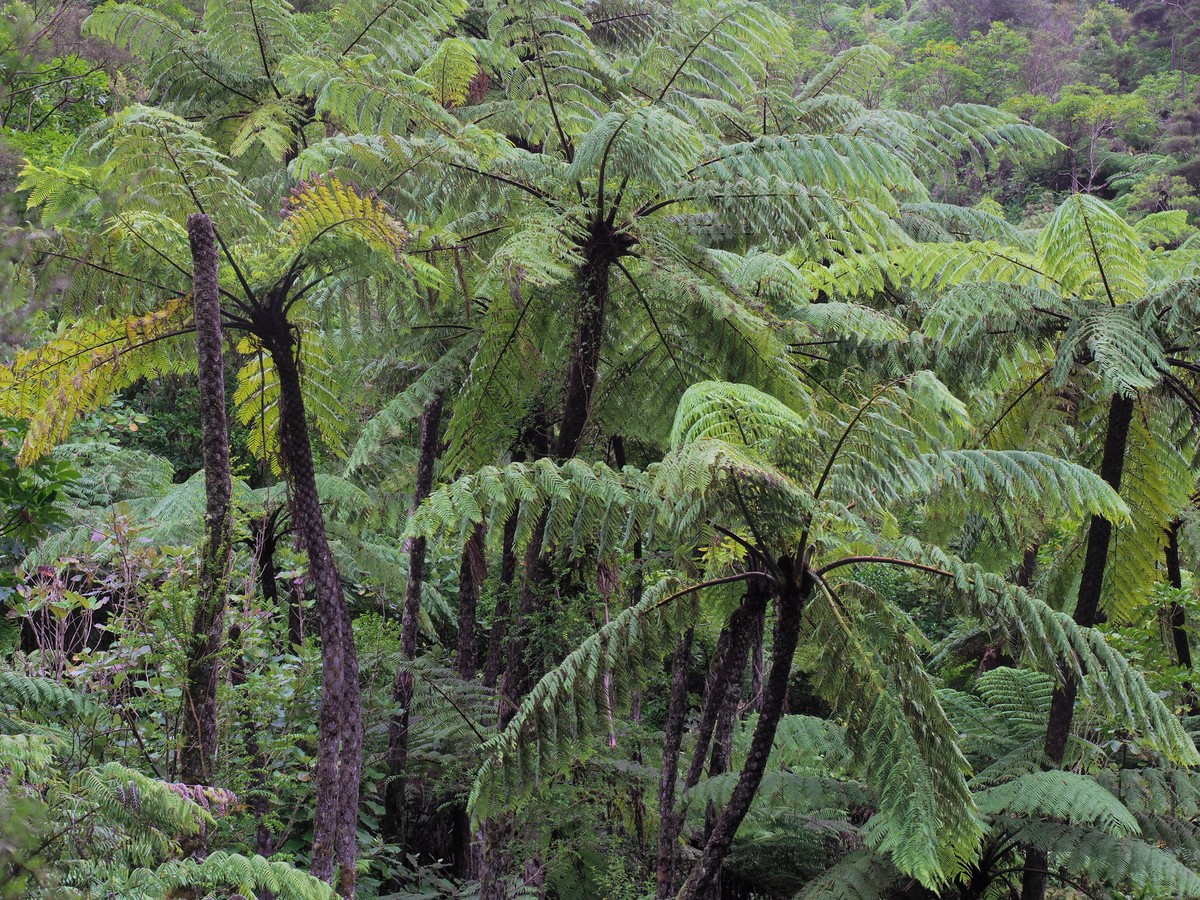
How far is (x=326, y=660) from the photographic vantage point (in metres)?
3.90

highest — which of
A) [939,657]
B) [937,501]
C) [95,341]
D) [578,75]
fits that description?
[578,75]

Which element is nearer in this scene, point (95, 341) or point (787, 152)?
point (95, 341)

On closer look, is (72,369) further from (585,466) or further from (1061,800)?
(1061,800)

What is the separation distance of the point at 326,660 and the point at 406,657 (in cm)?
330

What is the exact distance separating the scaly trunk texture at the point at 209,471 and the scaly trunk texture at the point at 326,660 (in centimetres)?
28

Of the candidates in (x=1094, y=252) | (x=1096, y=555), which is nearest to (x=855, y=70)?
(x=1094, y=252)

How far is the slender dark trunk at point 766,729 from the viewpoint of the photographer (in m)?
3.73

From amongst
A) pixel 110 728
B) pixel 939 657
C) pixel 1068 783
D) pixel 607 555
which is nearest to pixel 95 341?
pixel 110 728

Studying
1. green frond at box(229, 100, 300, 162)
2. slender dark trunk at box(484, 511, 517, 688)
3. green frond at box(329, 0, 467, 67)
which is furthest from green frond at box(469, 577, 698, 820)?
green frond at box(329, 0, 467, 67)

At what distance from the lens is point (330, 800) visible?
12.6 ft

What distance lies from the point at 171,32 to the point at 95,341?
11.7 ft

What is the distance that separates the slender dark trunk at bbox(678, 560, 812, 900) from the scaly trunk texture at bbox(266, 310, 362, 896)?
1403mm

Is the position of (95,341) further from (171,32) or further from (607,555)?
(171,32)

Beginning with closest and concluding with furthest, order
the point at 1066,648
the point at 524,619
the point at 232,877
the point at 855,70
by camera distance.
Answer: the point at 232,877, the point at 1066,648, the point at 524,619, the point at 855,70
